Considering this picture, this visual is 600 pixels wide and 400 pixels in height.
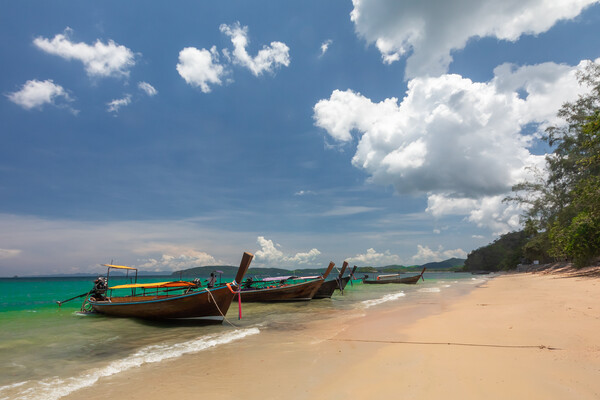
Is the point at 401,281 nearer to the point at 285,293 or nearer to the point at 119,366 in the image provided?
the point at 285,293

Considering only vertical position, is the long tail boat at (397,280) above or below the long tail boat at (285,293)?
below

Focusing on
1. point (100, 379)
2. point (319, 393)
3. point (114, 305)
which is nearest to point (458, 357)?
point (319, 393)

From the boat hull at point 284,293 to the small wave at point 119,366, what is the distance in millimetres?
10351

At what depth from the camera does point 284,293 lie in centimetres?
2183

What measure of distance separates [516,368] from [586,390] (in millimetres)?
1127

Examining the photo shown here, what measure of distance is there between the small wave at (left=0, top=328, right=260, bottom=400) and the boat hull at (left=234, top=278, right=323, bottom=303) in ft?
34.0

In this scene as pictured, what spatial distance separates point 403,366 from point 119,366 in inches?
279

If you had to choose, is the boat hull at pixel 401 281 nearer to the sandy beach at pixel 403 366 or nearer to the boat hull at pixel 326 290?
the boat hull at pixel 326 290

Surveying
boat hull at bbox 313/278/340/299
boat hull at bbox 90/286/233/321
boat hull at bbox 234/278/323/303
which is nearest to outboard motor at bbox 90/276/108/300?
boat hull at bbox 90/286/233/321

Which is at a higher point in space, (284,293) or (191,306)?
(191,306)

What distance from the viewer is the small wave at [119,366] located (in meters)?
6.18

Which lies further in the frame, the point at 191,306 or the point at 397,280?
the point at 397,280

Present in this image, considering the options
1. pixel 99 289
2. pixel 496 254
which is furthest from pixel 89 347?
pixel 496 254

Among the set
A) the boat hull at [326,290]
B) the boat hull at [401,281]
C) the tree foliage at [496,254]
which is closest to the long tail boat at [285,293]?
the boat hull at [326,290]
